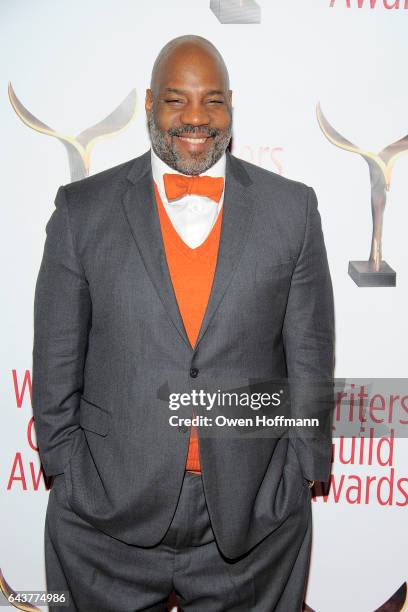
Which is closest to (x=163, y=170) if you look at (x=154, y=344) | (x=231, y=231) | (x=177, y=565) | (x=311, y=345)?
(x=231, y=231)

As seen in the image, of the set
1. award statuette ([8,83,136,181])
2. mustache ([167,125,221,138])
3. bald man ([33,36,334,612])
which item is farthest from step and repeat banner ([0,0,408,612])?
mustache ([167,125,221,138])

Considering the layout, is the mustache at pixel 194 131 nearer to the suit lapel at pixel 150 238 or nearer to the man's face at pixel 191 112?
the man's face at pixel 191 112

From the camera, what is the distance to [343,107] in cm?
197

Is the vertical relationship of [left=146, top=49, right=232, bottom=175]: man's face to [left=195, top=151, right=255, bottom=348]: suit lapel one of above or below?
above

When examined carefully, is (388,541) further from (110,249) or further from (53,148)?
(53,148)

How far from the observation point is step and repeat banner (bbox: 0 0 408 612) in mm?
1934

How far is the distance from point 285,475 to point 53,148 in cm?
108

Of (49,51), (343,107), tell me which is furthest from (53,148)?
(343,107)

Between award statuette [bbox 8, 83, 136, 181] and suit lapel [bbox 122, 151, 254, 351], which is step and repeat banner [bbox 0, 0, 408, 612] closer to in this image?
award statuette [bbox 8, 83, 136, 181]

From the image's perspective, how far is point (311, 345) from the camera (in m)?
1.70

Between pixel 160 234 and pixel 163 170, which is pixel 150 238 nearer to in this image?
pixel 160 234

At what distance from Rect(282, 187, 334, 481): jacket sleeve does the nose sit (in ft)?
1.07

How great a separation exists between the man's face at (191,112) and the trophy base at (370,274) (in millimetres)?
642

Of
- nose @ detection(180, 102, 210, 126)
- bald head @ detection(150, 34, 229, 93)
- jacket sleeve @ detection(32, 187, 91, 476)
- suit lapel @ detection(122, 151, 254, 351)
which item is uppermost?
bald head @ detection(150, 34, 229, 93)
